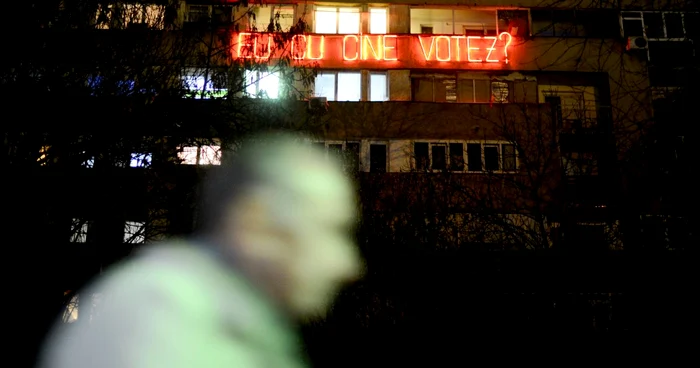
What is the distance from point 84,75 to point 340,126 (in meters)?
10.6

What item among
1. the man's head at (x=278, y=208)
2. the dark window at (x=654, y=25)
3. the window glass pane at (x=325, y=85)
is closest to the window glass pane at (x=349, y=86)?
the window glass pane at (x=325, y=85)

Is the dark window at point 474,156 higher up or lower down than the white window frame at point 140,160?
higher up

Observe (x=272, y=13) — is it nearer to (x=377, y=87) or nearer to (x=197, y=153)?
(x=377, y=87)

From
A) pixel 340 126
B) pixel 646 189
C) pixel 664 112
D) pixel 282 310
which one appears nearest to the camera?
pixel 664 112

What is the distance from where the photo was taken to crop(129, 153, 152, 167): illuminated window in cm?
914

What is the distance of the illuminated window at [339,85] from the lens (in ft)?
65.1

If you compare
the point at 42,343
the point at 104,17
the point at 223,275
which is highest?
the point at 104,17

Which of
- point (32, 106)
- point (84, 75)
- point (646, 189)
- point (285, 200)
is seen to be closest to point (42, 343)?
point (32, 106)

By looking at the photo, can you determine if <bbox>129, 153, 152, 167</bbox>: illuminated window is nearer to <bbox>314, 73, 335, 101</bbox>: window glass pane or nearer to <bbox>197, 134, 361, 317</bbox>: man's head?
<bbox>197, 134, 361, 317</bbox>: man's head

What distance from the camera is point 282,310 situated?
12297 mm

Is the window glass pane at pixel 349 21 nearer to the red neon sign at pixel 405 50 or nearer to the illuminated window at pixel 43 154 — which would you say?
the red neon sign at pixel 405 50

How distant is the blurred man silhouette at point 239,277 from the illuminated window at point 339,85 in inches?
194

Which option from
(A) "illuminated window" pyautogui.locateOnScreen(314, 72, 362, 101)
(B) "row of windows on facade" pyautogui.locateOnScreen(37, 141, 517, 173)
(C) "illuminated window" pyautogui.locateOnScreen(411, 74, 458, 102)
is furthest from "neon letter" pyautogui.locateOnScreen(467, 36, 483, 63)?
(A) "illuminated window" pyautogui.locateOnScreen(314, 72, 362, 101)

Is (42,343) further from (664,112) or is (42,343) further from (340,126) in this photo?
(340,126)
